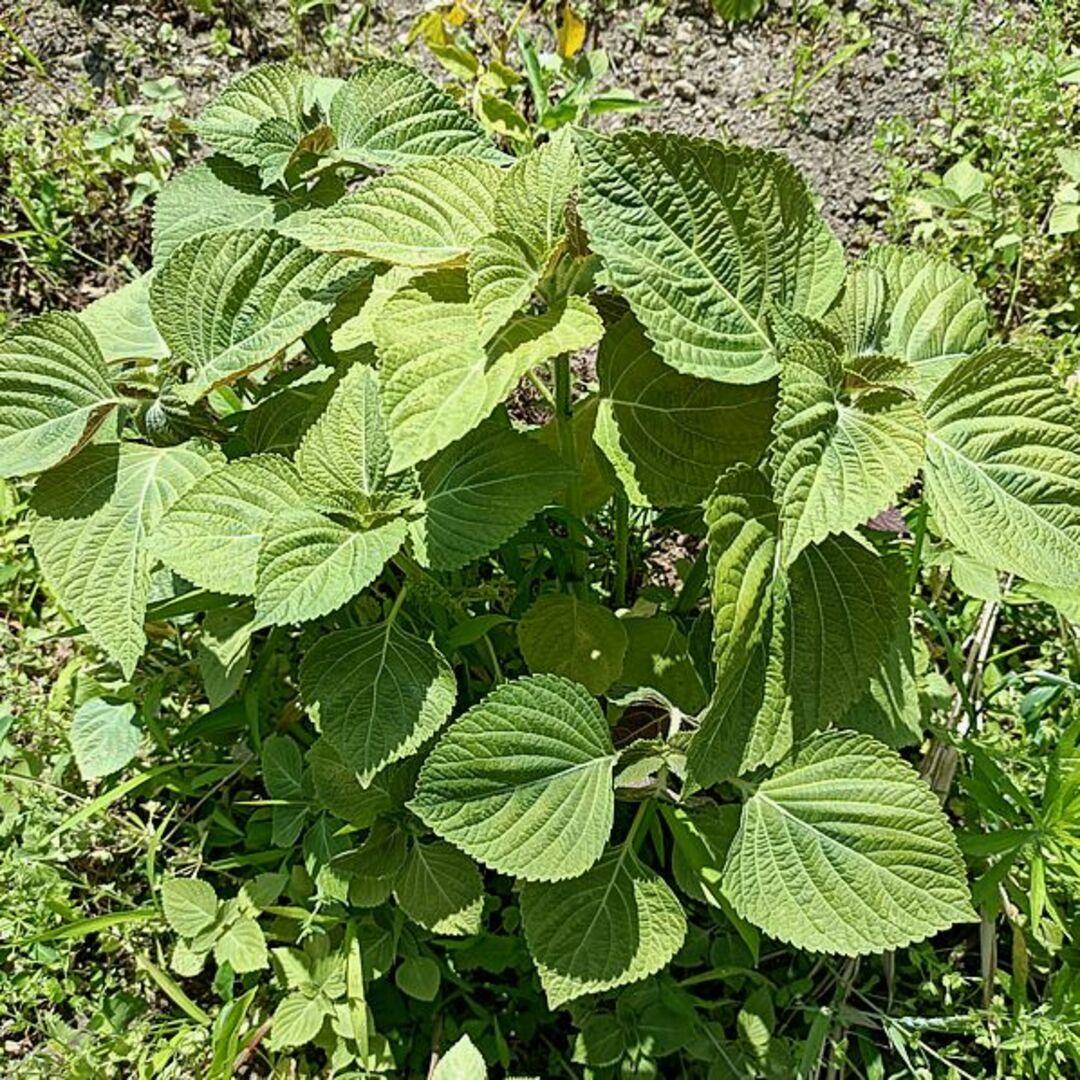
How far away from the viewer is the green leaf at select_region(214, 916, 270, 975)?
167 cm

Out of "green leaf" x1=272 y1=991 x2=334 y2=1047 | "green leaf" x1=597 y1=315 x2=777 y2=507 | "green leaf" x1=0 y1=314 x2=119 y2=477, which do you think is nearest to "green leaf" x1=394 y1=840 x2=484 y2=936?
"green leaf" x1=272 y1=991 x2=334 y2=1047

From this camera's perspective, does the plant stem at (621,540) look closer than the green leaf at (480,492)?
No

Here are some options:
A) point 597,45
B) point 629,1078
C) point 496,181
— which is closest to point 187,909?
point 629,1078

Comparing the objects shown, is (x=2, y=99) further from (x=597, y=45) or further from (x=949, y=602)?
(x=949, y=602)

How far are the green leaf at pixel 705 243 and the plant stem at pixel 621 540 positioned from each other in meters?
0.33

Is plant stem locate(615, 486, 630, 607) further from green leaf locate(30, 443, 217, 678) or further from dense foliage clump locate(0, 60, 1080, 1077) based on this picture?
green leaf locate(30, 443, 217, 678)

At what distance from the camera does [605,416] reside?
135cm

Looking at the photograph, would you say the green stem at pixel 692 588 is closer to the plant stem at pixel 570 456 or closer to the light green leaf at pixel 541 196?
the plant stem at pixel 570 456

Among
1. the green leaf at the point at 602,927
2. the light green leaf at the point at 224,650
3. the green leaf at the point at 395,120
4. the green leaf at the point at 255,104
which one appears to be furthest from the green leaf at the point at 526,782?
the green leaf at the point at 255,104

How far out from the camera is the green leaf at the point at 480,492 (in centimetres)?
129

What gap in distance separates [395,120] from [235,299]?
31cm

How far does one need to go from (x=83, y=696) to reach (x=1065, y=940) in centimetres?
163

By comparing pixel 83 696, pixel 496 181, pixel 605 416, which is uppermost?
pixel 496 181

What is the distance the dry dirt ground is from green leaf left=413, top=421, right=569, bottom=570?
1.44m
